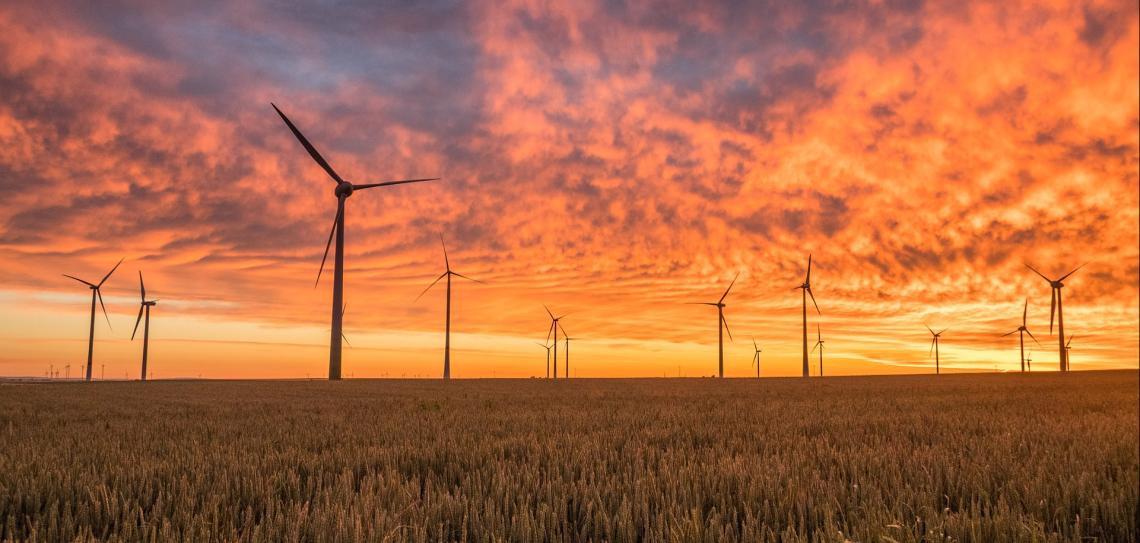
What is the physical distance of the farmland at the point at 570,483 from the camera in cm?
437

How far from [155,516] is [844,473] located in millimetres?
5930

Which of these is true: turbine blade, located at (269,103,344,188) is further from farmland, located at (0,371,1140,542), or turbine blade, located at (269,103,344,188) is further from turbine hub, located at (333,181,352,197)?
farmland, located at (0,371,1140,542)

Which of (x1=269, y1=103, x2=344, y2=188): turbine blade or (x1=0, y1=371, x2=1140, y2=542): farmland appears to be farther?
(x1=269, y1=103, x2=344, y2=188): turbine blade

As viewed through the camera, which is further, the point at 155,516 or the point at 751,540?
the point at 155,516

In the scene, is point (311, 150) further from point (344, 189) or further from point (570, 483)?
point (570, 483)

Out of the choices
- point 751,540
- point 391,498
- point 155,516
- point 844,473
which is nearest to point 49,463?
point 155,516

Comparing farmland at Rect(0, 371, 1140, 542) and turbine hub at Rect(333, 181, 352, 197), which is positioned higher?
turbine hub at Rect(333, 181, 352, 197)

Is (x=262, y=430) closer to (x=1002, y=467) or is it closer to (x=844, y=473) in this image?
(x=844, y=473)

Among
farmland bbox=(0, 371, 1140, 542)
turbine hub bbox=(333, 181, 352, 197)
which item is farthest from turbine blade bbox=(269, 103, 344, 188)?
farmland bbox=(0, 371, 1140, 542)

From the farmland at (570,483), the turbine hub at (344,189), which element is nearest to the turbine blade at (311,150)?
the turbine hub at (344,189)

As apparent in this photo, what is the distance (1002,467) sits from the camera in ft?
24.0

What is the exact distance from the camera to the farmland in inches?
172

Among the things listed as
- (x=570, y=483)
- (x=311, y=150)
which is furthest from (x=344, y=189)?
(x=570, y=483)

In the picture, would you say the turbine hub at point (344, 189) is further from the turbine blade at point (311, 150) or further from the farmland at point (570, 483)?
the farmland at point (570, 483)
